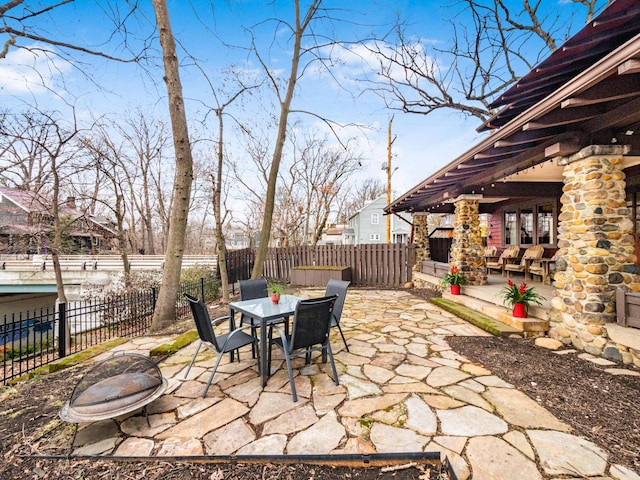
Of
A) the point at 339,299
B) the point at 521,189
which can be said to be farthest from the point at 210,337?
the point at 521,189

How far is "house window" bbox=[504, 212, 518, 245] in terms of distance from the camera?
28.7ft

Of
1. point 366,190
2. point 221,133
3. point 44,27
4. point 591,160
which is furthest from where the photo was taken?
point 366,190

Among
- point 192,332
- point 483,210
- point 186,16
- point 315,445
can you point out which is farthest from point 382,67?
point 315,445

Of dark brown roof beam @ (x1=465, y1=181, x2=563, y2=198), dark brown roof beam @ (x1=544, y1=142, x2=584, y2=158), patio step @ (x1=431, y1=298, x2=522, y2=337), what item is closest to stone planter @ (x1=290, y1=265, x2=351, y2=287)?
patio step @ (x1=431, y1=298, x2=522, y2=337)

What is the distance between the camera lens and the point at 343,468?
1643mm

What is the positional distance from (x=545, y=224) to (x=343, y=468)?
8.43 meters

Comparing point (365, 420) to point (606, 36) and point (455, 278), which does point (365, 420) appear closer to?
point (455, 278)

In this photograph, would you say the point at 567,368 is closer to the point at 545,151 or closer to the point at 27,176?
the point at 545,151

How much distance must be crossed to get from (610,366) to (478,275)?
3.34m

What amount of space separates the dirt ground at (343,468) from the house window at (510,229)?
6489mm

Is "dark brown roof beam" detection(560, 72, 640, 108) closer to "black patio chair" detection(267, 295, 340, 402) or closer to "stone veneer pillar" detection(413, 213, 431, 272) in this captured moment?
"black patio chair" detection(267, 295, 340, 402)

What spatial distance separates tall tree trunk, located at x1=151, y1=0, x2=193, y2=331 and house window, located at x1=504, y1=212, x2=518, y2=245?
29.3 ft

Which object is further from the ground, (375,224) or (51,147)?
(51,147)

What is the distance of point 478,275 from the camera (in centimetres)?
611
